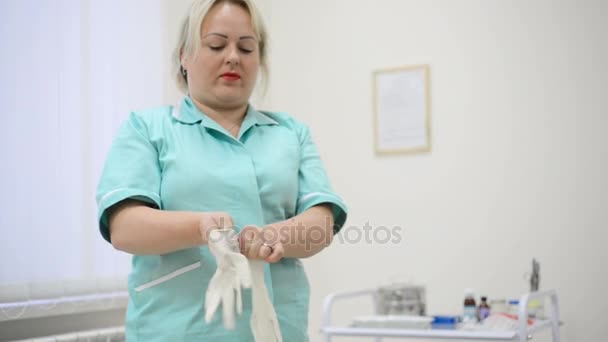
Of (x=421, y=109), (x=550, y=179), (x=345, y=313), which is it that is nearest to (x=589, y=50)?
(x=550, y=179)

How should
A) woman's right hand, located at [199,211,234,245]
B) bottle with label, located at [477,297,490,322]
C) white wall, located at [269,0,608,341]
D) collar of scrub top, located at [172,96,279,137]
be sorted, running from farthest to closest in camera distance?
→ white wall, located at [269,0,608,341], bottle with label, located at [477,297,490,322], collar of scrub top, located at [172,96,279,137], woman's right hand, located at [199,211,234,245]

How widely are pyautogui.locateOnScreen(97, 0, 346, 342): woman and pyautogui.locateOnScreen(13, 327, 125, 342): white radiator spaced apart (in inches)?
38.7

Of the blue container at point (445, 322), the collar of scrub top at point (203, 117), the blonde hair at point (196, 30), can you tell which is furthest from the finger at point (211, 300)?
the blue container at point (445, 322)

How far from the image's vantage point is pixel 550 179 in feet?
8.39

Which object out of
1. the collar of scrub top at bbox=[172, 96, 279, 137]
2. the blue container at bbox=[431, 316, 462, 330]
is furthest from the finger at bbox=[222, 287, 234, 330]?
the blue container at bbox=[431, 316, 462, 330]

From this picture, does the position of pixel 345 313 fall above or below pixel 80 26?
below

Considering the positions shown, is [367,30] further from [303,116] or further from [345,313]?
[345,313]

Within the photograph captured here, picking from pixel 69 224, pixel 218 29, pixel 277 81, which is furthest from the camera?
pixel 277 81

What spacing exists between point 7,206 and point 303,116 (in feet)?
4.85

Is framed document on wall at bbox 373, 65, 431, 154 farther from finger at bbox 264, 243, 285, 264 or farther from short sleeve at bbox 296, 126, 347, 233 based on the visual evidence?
finger at bbox 264, 243, 285, 264

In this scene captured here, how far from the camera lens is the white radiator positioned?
6.32ft

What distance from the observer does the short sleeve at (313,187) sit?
114cm

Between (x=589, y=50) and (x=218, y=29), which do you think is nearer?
(x=218, y=29)

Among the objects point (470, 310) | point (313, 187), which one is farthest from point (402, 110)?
point (313, 187)
